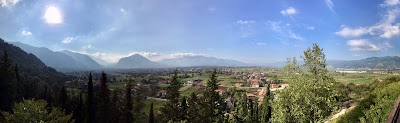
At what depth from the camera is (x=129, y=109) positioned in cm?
6800

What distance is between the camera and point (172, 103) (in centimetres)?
4956

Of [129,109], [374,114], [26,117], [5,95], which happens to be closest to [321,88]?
[374,114]

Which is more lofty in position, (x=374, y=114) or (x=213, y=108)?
(x=374, y=114)

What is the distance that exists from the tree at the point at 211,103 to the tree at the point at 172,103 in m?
4.78

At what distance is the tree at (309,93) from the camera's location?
23562mm

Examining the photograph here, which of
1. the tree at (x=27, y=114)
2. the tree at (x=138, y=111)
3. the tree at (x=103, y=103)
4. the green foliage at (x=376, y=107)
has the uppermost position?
the green foliage at (x=376, y=107)

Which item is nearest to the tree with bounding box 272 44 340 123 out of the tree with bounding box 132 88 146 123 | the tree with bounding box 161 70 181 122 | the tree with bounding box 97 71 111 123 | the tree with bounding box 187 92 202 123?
the tree with bounding box 187 92 202 123

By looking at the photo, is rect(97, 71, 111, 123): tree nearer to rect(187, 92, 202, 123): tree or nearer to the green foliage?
rect(187, 92, 202, 123): tree

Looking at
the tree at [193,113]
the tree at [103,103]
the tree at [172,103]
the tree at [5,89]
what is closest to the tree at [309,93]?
the tree at [193,113]

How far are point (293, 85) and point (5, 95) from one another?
65.6m

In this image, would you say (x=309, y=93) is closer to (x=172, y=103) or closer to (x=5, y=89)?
(x=172, y=103)

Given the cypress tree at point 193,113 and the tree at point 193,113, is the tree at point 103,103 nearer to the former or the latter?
the tree at point 193,113

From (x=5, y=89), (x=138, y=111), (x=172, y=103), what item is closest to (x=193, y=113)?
(x=172, y=103)

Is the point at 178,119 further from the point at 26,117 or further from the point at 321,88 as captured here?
the point at 321,88
